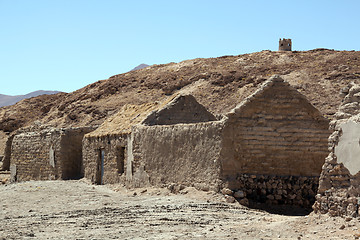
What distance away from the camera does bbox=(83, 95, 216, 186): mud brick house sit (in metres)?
17.5

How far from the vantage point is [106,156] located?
18.9 meters

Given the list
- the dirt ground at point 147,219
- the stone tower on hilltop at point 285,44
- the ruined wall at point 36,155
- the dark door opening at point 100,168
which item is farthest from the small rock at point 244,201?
the stone tower on hilltop at point 285,44

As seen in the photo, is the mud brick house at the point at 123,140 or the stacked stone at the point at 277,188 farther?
the mud brick house at the point at 123,140

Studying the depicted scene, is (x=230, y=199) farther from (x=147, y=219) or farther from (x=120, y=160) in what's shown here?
(x=120, y=160)

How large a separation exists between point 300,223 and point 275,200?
4399 mm

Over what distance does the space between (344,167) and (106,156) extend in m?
11.5

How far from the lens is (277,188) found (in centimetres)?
1355

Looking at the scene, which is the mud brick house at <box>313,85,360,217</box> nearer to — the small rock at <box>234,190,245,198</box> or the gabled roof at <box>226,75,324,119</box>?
the small rock at <box>234,190,245,198</box>

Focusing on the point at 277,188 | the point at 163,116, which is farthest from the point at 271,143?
the point at 163,116

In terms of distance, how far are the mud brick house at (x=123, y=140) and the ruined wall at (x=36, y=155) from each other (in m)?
1.68

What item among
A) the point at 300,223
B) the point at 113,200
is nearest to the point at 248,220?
the point at 300,223

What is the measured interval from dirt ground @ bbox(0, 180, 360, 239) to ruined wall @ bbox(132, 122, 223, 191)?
1.34 ft

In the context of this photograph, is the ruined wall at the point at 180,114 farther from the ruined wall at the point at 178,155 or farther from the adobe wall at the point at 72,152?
the adobe wall at the point at 72,152

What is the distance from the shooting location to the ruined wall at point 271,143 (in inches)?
537
